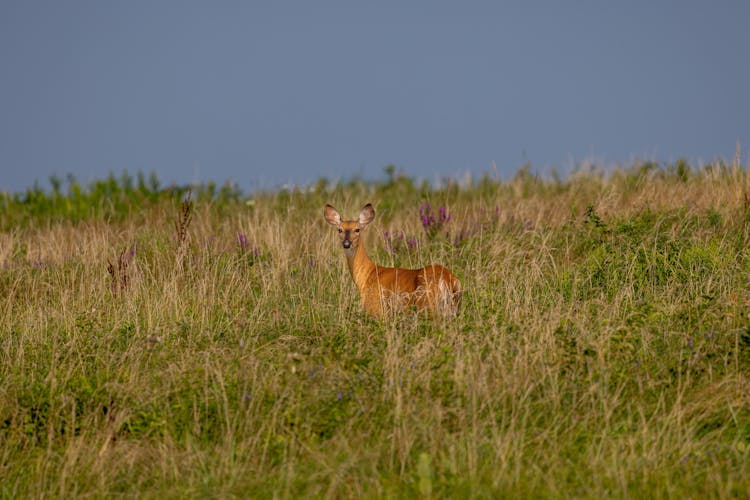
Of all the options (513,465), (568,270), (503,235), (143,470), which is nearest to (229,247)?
(503,235)

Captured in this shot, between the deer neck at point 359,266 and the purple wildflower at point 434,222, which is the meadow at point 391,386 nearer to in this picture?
the deer neck at point 359,266

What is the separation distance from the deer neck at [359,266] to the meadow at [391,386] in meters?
0.18

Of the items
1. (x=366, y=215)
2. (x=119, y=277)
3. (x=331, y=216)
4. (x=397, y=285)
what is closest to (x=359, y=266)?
(x=366, y=215)

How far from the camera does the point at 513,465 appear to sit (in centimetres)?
516

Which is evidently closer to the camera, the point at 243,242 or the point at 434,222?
the point at 243,242

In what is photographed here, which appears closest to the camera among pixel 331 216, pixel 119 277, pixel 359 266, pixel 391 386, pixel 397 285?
pixel 391 386

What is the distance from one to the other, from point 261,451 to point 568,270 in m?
5.08

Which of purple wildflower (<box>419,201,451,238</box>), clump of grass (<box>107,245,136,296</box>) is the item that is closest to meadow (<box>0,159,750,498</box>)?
clump of grass (<box>107,245,136,296</box>)

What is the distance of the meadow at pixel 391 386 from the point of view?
5148 millimetres

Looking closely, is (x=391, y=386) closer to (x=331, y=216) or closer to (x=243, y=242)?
(x=331, y=216)

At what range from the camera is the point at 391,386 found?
19.0 ft

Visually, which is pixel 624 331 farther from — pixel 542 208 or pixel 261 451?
pixel 542 208

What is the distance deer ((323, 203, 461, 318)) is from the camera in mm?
8180

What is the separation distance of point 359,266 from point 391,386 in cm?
384
